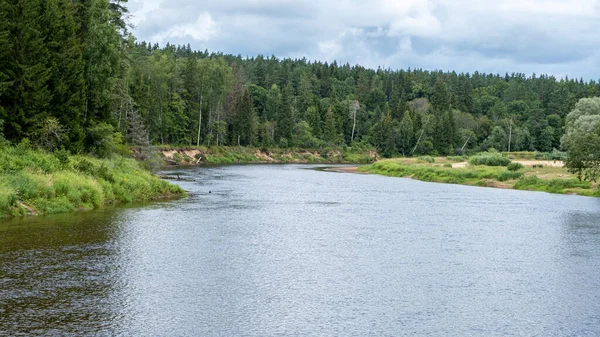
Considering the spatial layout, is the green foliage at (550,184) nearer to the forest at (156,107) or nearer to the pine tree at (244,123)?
the forest at (156,107)

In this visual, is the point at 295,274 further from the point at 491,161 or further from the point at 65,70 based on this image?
the point at 491,161

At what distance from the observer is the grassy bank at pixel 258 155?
391 feet

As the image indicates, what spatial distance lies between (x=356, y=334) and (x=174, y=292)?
6.77 m

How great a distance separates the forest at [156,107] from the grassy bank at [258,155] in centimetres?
352

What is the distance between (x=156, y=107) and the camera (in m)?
117

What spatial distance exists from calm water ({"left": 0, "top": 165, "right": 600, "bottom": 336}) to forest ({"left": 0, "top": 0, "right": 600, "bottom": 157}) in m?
14.3

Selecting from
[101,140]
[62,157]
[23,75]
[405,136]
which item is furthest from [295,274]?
[405,136]

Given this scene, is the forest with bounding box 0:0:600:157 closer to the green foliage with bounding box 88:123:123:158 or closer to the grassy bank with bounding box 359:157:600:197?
the green foliage with bounding box 88:123:123:158

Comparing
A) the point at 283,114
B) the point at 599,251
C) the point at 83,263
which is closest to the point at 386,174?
the point at 283,114

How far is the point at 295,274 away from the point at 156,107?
322ft

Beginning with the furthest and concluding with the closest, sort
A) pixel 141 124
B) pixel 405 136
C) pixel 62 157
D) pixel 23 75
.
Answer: pixel 405 136
pixel 141 124
pixel 23 75
pixel 62 157

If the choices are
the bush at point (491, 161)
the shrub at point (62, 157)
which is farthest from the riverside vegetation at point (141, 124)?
the bush at point (491, 161)

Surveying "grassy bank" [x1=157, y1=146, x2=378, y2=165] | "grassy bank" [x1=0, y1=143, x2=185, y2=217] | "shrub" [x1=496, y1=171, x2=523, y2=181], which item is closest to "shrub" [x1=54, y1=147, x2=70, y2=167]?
"grassy bank" [x1=0, y1=143, x2=185, y2=217]

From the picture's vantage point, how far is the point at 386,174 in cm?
10569
